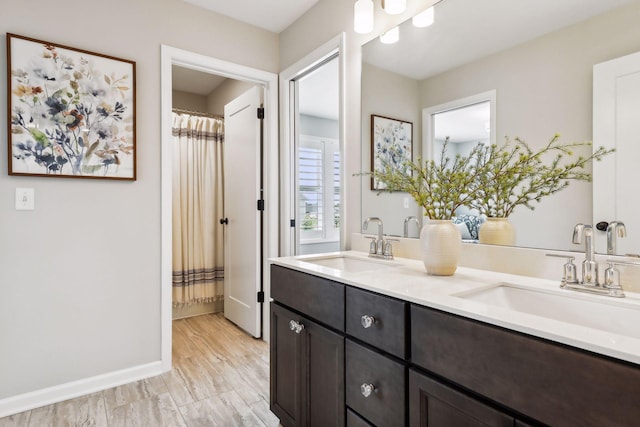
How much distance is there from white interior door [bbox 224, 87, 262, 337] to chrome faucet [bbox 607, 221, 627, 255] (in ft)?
7.35

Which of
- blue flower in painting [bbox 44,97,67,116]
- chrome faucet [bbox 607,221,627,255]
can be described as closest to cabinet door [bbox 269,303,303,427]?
chrome faucet [bbox 607,221,627,255]

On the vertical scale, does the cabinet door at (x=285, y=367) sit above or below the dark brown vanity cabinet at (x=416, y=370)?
below

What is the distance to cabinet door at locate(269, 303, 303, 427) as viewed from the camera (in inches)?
58.6

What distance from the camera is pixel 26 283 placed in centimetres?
189

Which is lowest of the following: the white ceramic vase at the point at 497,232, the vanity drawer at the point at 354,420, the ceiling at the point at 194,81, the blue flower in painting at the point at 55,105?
the vanity drawer at the point at 354,420

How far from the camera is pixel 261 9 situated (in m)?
2.44

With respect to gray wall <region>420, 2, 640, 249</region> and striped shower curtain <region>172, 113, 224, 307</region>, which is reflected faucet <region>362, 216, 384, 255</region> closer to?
gray wall <region>420, 2, 640, 249</region>

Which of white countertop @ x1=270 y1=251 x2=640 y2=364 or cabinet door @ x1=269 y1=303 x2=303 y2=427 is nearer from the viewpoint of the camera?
white countertop @ x1=270 y1=251 x2=640 y2=364

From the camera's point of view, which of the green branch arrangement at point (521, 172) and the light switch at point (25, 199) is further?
the light switch at point (25, 199)

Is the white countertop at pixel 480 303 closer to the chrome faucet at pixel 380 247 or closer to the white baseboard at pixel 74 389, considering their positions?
the chrome faucet at pixel 380 247

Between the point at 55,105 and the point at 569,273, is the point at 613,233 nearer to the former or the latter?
the point at 569,273

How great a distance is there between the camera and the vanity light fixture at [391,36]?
184 centimetres

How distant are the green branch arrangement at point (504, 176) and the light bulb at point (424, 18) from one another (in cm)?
69

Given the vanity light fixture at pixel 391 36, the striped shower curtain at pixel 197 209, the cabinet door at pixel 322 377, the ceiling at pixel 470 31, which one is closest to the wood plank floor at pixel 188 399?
the cabinet door at pixel 322 377
